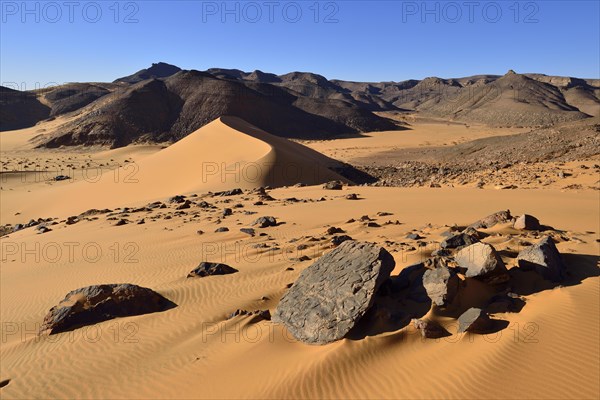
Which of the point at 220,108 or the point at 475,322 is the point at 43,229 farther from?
the point at 220,108

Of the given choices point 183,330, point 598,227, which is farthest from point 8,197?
point 598,227

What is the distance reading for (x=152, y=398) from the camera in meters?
4.25

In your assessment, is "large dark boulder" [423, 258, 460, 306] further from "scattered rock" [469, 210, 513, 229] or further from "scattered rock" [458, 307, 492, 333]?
"scattered rock" [469, 210, 513, 229]

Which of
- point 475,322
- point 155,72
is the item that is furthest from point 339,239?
point 155,72

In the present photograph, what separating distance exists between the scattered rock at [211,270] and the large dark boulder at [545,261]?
4.48m

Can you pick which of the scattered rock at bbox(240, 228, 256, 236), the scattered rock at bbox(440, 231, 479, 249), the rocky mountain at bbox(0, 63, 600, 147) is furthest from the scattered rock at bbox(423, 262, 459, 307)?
the rocky mountain at bbox(0, 63, 600, 147)

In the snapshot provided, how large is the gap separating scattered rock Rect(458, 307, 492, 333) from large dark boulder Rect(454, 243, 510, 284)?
2.37 feet

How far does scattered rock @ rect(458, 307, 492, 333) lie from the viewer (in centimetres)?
451

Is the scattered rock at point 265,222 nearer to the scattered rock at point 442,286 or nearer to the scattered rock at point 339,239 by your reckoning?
the scattered rock at point 339,239

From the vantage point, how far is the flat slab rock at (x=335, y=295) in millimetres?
4699

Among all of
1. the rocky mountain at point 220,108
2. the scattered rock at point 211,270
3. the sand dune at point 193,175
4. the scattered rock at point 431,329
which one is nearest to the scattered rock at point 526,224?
the scattered rock at point 431,329

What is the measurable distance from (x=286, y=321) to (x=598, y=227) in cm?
708

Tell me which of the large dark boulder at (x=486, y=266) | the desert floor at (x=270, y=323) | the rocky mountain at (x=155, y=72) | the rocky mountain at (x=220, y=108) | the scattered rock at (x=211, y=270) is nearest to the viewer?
the desert floor at (x=270, y=323)

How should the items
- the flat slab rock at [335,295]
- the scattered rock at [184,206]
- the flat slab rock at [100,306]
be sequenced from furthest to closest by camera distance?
1. the scattered rock at [184,206]
2. the flat slab rock at [100,306]
3. the flat slab rock at [335,295]
